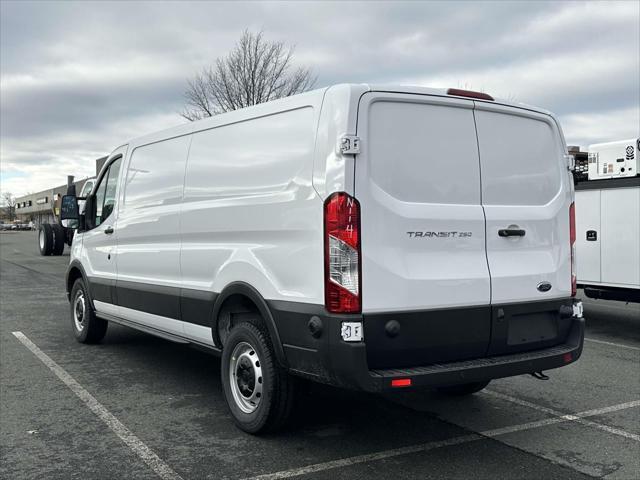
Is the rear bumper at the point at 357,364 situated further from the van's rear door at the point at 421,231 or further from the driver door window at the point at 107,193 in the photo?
the driver door window at the point at 107,193

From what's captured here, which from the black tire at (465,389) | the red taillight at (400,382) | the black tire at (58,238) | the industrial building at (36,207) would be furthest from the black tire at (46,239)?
the industrial building at (36,207)

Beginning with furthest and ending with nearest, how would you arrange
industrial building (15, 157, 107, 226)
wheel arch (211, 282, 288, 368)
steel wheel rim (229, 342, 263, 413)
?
industrial building (15, 157, 107, 226) < steel wheel rim (229, 342, 263, 413) < wheel arch (211, 282, 288, 368)

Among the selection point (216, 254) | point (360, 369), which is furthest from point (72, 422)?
point (360, 369)

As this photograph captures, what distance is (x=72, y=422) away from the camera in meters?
4.75

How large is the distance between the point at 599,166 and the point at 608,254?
121 cm

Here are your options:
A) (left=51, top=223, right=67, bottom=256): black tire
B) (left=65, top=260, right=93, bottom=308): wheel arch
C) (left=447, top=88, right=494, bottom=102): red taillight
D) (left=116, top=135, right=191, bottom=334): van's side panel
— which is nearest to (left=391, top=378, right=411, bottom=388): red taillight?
(left=447, top=88, right=494, bottom=102): red taillight

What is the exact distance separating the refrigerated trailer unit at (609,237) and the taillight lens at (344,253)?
6.19 meters

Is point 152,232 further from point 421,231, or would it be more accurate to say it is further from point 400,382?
point 400,382

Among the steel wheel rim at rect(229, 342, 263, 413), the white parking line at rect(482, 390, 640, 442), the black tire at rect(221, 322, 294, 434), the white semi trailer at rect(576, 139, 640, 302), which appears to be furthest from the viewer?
the white semi trailer at rect(576, 139, 640, 302)

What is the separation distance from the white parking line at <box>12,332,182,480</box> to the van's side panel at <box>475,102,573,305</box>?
7.56 ft

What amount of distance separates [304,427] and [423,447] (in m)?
0.88

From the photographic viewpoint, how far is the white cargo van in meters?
3.74

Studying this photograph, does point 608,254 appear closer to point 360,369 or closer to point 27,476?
point 360,369

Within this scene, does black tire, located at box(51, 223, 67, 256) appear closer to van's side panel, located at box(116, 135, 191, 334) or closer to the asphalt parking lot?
the asphalt parking lot
